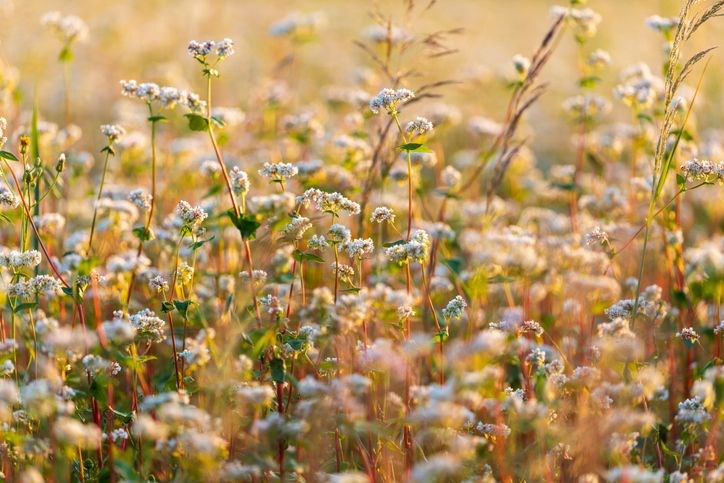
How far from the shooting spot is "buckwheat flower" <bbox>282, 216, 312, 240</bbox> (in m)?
3.52

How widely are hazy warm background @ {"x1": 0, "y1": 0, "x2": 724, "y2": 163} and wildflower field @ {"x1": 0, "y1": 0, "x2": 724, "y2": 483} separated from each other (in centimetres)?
164

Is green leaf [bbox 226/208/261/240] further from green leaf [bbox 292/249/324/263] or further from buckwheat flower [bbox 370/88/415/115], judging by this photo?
buckwheat flower [bbox 370/88/415/115]

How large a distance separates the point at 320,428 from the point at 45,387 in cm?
92

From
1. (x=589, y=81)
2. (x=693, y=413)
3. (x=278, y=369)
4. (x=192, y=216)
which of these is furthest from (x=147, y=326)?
(x=589, y=81)

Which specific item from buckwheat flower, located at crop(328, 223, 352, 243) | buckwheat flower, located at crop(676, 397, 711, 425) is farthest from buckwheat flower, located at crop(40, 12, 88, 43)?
buckwheat flower, located at crop(676, 397, 711, 425)

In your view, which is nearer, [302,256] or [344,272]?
[302,256]

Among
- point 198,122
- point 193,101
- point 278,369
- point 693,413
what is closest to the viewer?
point 693,413

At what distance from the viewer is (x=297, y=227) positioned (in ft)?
11.7

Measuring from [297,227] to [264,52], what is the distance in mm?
8620

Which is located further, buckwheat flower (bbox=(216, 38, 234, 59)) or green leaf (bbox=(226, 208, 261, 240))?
buckwheat flower (bbox=(216, 38, 234, 59))

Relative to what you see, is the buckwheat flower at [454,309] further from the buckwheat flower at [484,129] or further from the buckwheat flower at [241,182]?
the buckwheat flower at [484,129]

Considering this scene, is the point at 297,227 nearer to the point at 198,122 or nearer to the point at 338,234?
the point at 338,234

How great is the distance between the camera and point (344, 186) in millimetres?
5266

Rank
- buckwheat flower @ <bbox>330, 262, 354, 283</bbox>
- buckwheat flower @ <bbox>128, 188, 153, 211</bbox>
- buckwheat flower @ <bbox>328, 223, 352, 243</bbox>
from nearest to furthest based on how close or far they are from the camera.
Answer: buckwheat flower @ <bbox>328, 223, 352, 243</bbox> < buckwheat flower @ <bbox>330, 262, 354, 283</bbox> < buckwheat flower @ <bbox>128, 188, 153, 211</bbox>
